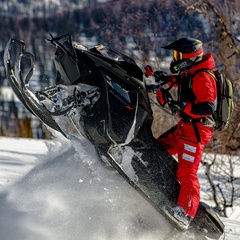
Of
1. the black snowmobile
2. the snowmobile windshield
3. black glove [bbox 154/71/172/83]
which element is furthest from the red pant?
the snowmobile windshield

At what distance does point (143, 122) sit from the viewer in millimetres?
3205

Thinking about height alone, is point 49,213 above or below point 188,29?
below

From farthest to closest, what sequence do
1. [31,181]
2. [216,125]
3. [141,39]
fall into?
[141,39]
[31,181]
[216,125]

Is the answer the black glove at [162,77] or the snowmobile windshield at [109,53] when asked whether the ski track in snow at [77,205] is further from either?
the black glove at [162,77]

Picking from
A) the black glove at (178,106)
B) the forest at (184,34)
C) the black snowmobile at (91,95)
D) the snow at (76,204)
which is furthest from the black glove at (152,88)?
the forest at (184,34)

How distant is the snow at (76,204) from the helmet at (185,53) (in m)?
1.03

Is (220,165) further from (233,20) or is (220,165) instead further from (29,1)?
(29,1)

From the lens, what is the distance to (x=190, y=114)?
3152 millimetres

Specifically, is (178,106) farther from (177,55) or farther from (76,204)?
(76,204)

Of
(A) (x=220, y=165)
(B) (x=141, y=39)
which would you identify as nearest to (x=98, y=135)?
(B) (x=141, y=39)

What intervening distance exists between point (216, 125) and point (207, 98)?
395mm

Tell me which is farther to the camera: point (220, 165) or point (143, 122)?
point (220, 165)

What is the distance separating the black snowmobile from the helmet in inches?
14.3

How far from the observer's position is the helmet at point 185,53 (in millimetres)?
3170
